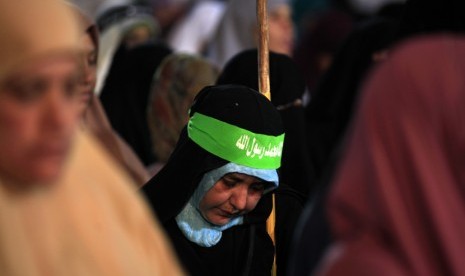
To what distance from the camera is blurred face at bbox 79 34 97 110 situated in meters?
4.91

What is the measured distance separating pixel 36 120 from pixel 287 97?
10.9 feet

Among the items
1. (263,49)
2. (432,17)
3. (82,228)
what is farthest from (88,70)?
(82,228)

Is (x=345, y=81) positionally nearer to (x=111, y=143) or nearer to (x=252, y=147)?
(x=111, y=143)

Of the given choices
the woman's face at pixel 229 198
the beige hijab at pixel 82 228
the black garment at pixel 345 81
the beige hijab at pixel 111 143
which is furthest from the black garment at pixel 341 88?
the beige hijab at pixel 82 228

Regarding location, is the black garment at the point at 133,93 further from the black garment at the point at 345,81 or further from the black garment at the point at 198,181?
the black garment at the point at 198,181

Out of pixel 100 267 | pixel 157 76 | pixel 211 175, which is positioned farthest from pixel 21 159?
pixel 157 76

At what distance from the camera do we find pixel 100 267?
3045 mm

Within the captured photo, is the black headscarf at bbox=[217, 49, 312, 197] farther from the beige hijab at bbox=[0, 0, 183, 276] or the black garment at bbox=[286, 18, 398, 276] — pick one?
the beige hijab at bbox=[0, 0, 183, 276]

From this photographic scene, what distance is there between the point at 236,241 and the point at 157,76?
7.14ft

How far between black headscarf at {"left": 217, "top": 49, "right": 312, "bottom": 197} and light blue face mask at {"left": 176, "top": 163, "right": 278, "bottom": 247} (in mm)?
1408

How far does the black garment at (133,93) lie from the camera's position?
7.32 m

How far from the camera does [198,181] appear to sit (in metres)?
4.54

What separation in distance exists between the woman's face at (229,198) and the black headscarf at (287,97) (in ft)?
4.74

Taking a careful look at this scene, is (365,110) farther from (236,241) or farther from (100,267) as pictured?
(236,241)
